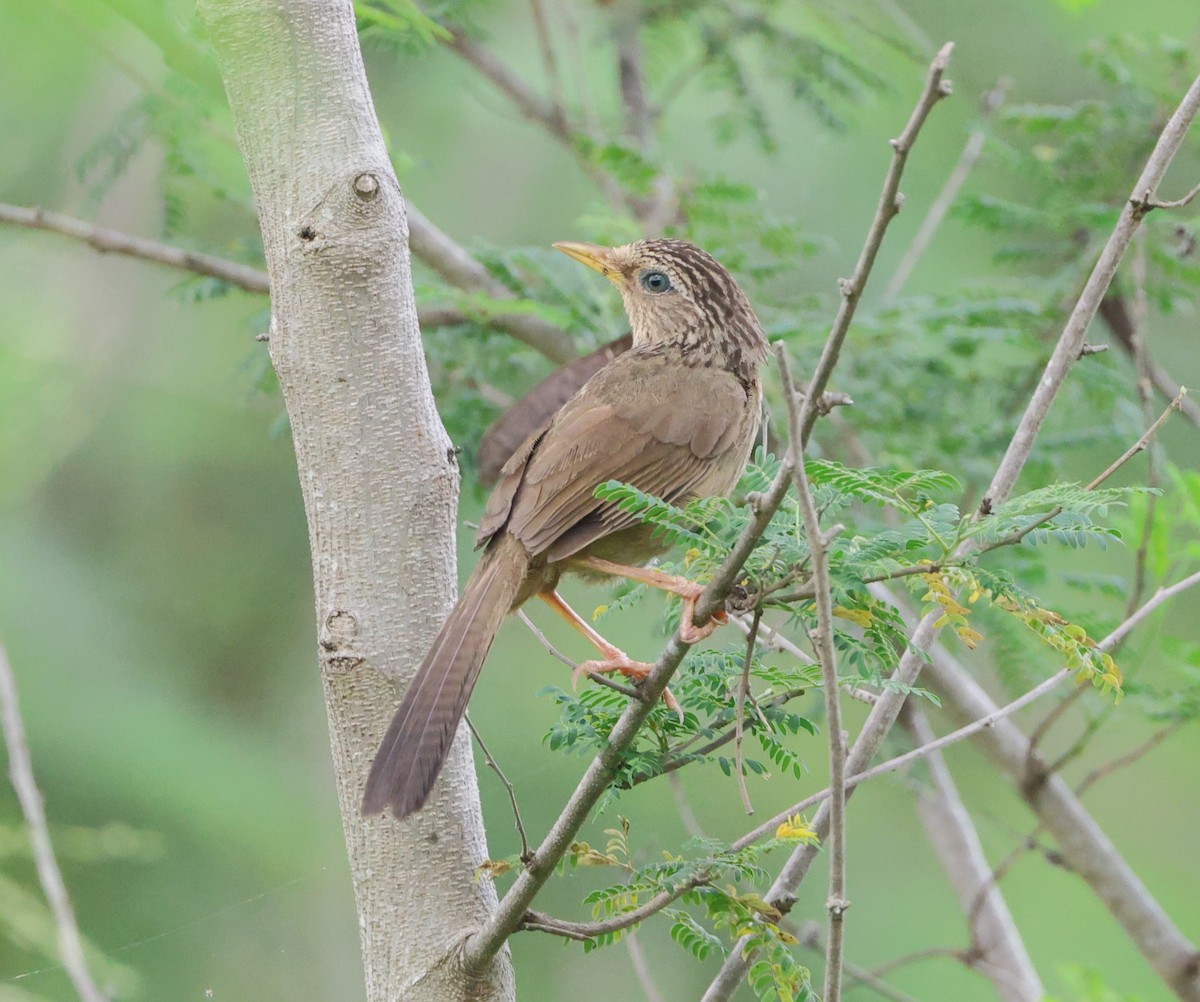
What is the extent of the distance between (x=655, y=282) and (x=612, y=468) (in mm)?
996

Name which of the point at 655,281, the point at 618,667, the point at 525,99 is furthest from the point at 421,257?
the point at 618,667

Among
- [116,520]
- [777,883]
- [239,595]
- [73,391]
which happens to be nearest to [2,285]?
[73,391]

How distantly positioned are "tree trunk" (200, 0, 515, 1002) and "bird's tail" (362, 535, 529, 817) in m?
0.07

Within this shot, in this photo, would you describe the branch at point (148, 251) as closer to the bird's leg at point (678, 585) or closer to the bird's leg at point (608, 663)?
the bird's leg at point (608, 663)

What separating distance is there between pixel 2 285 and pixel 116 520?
4.61 feet

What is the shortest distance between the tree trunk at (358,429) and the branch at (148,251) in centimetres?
146

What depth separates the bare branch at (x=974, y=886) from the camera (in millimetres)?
3828

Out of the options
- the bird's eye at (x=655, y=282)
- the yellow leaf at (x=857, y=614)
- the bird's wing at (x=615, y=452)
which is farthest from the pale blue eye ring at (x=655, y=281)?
the yellow leaf at (x=857, y=614)

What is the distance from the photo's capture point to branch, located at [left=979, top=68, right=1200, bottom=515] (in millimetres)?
2203

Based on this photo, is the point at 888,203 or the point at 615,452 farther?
the point at 615,452

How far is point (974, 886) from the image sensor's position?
4.35m

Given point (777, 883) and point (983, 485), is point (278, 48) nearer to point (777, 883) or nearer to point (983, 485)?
point (777, 883)

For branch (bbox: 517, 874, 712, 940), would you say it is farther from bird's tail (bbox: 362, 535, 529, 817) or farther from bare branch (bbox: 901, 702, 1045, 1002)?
bare branch (bbox: 901, 702, 1045, 1002)

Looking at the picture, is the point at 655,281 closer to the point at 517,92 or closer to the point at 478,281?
the point at 478,281
